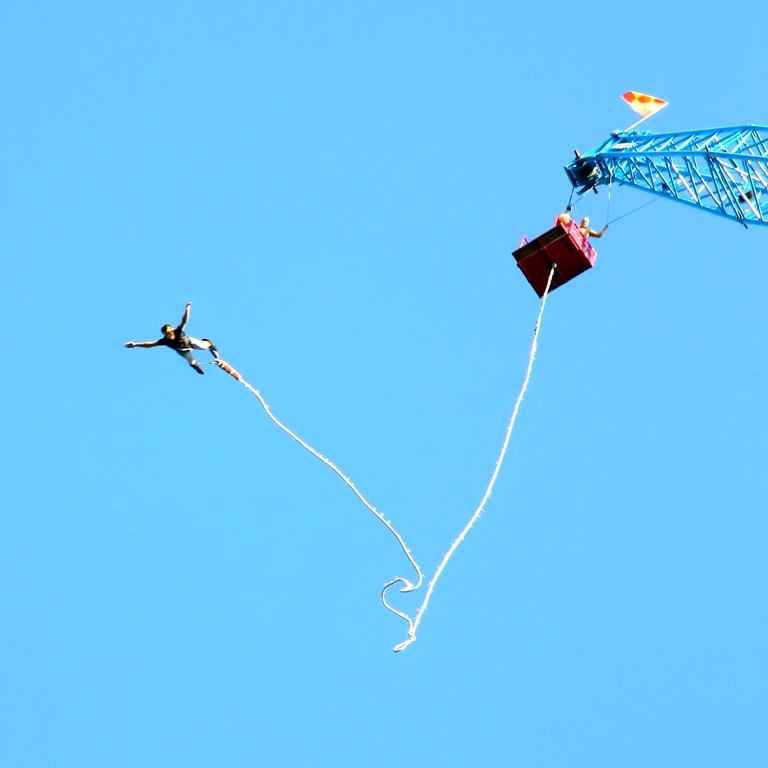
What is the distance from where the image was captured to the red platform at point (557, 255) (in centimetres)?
3456

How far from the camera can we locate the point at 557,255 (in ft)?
114

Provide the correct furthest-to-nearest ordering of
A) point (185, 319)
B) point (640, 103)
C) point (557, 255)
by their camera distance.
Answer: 1. point (640, 103)
2. point (557, 255)
3. point (185, 319)

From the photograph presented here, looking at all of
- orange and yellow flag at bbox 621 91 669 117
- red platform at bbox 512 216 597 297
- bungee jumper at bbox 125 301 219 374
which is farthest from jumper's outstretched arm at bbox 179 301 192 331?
orange and yellow flag at bbox 621 91 669 117

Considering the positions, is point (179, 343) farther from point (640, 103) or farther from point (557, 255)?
point (640, 103)

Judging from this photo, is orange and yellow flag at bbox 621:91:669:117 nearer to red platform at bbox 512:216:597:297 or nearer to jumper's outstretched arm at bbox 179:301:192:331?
red platform at bbox 512:216:597:297

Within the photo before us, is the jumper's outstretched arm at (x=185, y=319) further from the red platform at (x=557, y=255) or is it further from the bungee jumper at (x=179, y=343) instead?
the red platform at (x=557, y=255)

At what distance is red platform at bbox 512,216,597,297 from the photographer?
34562mm

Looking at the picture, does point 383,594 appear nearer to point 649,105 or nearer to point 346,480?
point 346,480

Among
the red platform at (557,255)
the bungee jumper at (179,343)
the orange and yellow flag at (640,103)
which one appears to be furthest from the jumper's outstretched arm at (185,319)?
the orange and yellow flag at (640,103)

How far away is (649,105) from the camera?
39.8 m

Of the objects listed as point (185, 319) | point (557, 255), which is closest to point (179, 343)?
point (185, 319)

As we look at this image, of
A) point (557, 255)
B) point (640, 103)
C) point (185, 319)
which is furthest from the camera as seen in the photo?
point (640, 103)

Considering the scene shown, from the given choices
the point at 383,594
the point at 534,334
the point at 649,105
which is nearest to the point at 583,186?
the point at 649,105

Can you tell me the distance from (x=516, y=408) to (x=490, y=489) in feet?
8.46
